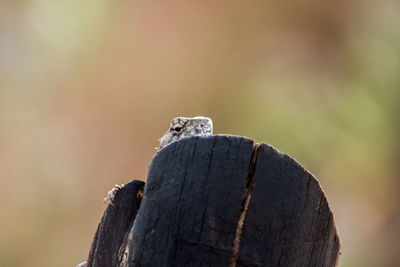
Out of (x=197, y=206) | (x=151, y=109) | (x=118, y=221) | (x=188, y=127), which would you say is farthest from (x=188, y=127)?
(x=151, y=109)

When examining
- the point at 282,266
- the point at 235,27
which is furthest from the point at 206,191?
the point at 235,27

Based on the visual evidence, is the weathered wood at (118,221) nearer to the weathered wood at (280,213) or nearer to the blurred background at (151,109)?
the weathered wood at (280,213)

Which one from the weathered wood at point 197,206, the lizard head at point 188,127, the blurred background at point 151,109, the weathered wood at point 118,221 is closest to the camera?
the weathered wood at point 197,206

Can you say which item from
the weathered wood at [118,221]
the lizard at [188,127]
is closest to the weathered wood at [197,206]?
the weathered wood at [118,221]

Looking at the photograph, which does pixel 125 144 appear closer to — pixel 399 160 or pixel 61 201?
pixel 61 201

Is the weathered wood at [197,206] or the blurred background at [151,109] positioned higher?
the blurred background at [151,109]

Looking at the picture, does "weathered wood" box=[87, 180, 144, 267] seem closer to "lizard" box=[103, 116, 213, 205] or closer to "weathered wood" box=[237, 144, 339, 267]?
"weathered wood" box=[237, 144, 339, 267]
